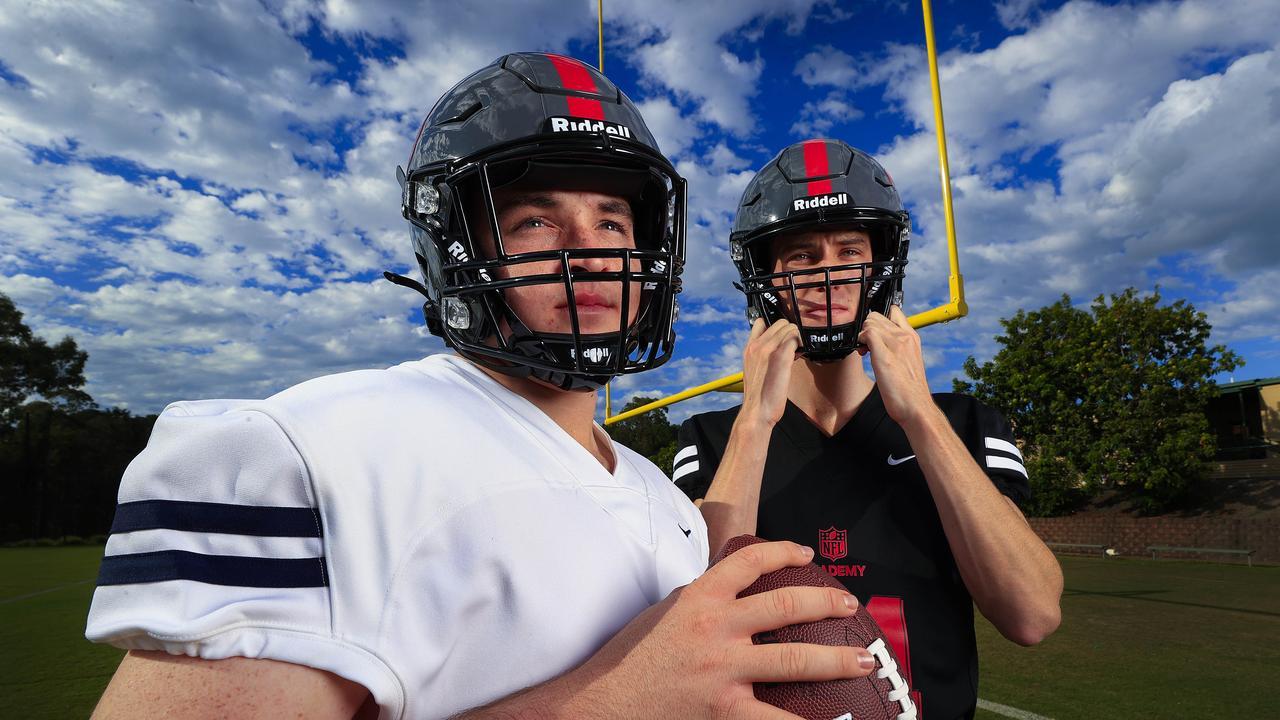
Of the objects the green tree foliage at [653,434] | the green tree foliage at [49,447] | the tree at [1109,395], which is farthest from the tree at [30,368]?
the tree at [1109,395]

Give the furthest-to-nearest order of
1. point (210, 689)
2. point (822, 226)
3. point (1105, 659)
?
point (1105, 659), point (822, 226), point (210, 689)

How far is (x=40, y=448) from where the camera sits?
128 feet

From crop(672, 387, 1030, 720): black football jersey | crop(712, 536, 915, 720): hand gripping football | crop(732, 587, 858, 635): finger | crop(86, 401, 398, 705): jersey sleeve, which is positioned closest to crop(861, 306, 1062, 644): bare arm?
crop(672, 387, 1030, 720): black football jersey

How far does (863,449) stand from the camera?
102 inches

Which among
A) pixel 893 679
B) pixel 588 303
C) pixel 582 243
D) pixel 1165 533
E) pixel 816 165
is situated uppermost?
pixel 816 165

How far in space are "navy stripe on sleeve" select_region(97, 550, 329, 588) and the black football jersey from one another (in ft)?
5.85

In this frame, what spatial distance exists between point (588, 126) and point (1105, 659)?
295 inches

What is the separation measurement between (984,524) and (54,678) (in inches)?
315

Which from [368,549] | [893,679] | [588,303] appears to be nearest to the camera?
[368,549]

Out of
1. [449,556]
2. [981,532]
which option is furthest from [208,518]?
[981,532]

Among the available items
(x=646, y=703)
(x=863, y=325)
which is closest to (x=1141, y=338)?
(x=863, y=325)

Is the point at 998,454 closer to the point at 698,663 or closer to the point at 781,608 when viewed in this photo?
the point at 781,608

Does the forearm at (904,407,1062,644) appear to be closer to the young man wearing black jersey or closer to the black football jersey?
the young man wearing black jersey

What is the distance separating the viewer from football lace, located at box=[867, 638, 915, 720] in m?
1.31
